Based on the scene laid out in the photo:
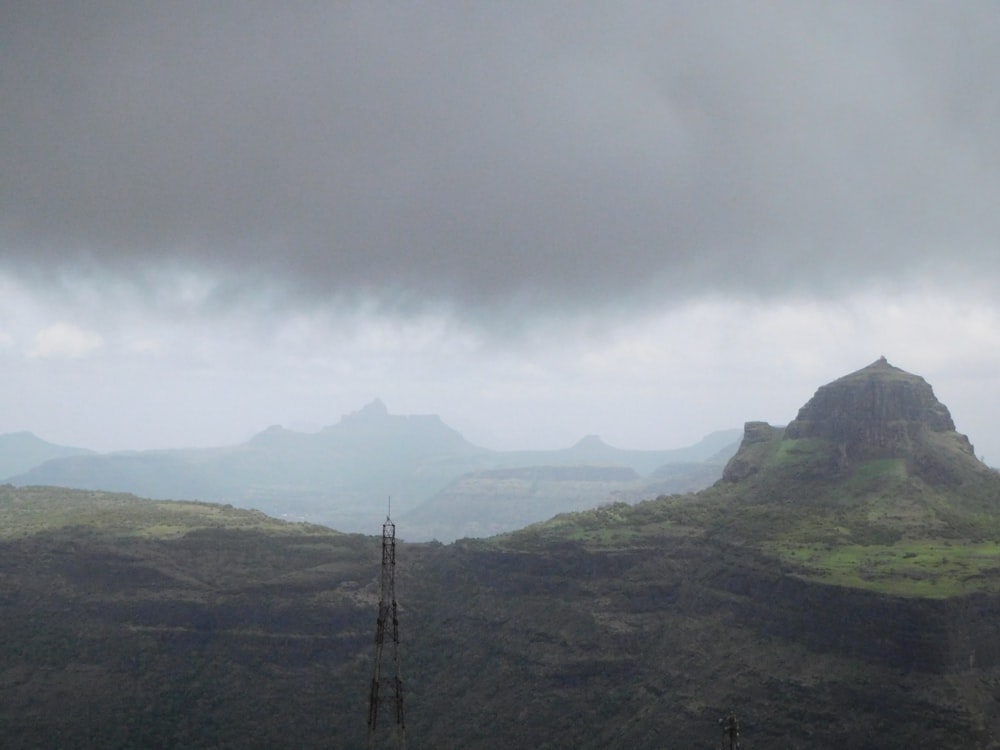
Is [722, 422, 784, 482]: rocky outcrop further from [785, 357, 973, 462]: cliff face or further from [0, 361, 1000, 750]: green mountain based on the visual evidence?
[785, 357, 973, 462]: cliff face

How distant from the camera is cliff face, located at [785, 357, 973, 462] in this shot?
15625 centimetres

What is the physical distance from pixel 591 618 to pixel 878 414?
75.9 metres

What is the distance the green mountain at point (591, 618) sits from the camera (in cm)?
10144

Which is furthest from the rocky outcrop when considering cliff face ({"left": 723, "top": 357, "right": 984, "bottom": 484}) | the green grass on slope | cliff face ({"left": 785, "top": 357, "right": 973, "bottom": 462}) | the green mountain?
the green grass on slope

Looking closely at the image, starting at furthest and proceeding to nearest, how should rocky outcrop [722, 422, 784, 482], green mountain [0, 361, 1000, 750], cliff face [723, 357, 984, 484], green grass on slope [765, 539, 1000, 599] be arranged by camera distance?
rocky outcrop [722, 422, 784, 482], cliff face [723, 357, 984, 484], green grass on slope [765, 539, 1000, 599], green mountain [0, 361, 1000, 750]

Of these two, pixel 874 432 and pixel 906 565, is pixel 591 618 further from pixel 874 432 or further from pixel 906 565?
pixel 874 432

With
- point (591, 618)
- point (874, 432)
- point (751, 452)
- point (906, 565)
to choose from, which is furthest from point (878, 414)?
point (591, 618)

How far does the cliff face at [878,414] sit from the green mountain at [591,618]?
53 centimetres

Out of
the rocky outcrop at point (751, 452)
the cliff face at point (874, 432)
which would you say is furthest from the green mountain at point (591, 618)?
the rocky outcrop at point (751, 452)

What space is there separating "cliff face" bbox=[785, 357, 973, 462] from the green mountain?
527 mm

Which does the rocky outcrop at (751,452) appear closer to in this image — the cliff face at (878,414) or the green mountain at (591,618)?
the green mountain at (591,618)

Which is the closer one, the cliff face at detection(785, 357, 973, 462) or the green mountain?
the green mountain

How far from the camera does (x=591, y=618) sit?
434 feet

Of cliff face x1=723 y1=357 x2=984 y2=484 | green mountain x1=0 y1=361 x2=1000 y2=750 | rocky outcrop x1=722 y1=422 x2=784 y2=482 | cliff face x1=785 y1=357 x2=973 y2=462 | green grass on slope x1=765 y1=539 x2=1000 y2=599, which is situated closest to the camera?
green mountain x1=0 y1=361 x2=1000 y2=750
